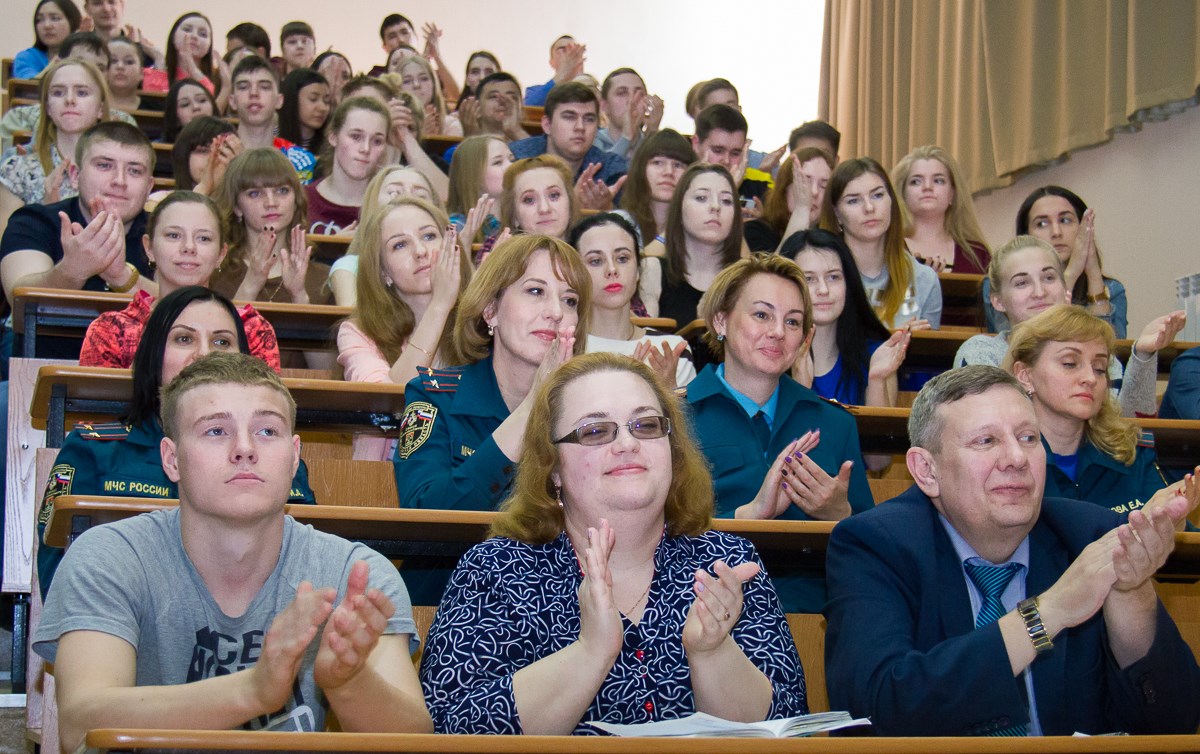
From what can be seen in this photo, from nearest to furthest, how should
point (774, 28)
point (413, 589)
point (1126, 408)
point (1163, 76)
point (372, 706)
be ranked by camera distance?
point (372, 706)
point (413, 589)
point (1126, 408)
point (1163, 76)
point (774, 28)

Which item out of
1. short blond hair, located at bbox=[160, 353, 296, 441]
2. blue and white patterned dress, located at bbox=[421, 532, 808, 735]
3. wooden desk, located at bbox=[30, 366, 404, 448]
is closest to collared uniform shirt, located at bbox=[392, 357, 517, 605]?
wooden desk, located at bbox=[30, 366, 404, 448]

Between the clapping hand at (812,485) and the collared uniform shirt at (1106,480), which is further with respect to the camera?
the collared uniform shirt at (1106,480)

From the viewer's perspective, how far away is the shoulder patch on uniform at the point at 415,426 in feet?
7.47

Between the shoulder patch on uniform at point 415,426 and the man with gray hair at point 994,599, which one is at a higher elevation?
the shoulder patch on uniform at point 415,426

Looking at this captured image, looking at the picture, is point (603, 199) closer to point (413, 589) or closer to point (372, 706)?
point (413, 589)

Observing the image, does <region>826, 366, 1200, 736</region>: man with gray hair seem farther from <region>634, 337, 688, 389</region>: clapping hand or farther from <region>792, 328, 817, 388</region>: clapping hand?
<region>792, 328, 817, 388</region>: clapping hand

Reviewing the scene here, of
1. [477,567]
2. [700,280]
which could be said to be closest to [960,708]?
Answer: [477,567]

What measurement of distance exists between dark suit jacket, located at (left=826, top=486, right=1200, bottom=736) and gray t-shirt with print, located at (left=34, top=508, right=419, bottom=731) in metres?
0.58

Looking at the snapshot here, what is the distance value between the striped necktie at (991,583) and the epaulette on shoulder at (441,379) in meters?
0.94

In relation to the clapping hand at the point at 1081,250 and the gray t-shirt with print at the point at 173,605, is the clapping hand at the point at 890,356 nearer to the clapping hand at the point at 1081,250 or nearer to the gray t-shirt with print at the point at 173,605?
the clapping hand at the point at 1081,250

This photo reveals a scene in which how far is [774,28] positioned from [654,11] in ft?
2.27

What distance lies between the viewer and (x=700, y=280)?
3803 mm

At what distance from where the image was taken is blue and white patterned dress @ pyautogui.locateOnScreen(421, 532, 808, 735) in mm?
1640

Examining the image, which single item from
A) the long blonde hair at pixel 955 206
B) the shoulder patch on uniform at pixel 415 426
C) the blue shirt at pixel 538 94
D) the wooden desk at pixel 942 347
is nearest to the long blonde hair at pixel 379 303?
the shoulder patch on uniform at pixel 415 426
